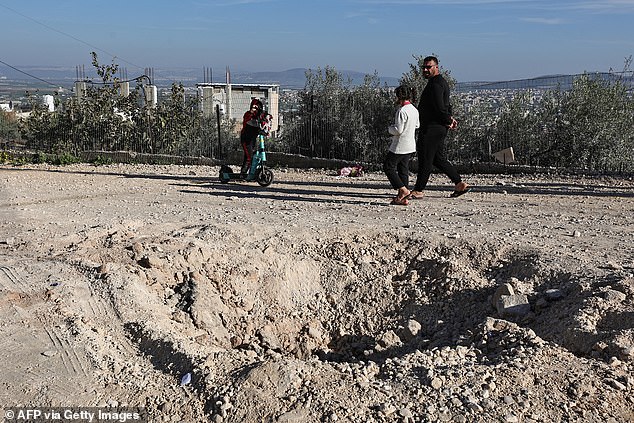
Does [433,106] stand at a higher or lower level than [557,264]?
higher

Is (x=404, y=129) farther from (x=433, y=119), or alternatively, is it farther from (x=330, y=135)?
(x=330, y=135)

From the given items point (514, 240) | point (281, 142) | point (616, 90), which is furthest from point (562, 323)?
point (281, 142)

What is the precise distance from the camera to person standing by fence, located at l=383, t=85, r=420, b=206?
29.2 ft

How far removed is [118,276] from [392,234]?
2977mm

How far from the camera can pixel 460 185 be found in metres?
9.79

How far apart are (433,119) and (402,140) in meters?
0.53

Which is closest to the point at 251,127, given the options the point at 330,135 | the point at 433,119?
the point at 433,119

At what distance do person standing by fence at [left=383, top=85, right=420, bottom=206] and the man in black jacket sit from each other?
154mm

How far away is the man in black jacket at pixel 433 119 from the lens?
894cm

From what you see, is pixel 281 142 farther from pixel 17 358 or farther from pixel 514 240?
pixel 17 358

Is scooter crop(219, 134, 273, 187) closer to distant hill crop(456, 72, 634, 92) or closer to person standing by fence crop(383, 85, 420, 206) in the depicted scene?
person standing by fence crop(383, 85, 420, 206)

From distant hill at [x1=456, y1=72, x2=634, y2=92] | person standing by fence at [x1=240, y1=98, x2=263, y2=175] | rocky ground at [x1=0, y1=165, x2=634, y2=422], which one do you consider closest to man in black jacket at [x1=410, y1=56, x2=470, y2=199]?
rocky ground at [x1=0, y1=165, x2=634, y2=422]

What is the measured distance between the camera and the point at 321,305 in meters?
6.62

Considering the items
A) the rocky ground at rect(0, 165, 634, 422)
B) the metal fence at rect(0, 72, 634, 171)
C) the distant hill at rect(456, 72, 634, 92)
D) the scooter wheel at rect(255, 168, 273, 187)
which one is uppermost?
the distant hill at rect(456, 72, 634, 92)
